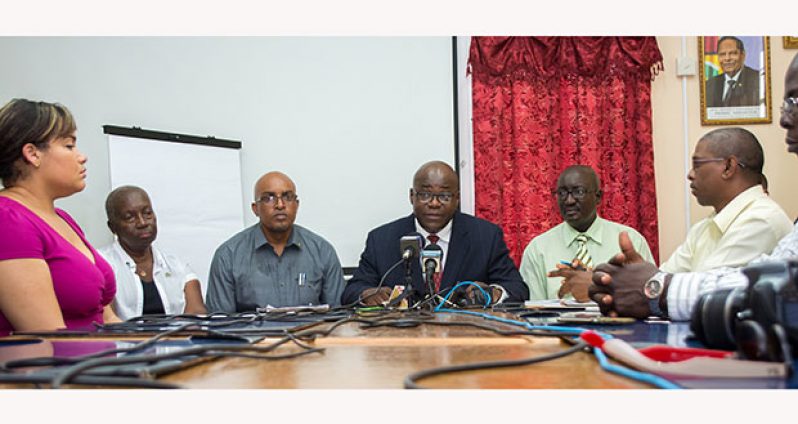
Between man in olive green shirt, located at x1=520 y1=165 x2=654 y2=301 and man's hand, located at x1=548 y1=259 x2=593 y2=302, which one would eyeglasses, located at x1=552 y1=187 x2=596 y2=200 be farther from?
man's hand, located at x1=548 y1=259 x2=593 y2=302

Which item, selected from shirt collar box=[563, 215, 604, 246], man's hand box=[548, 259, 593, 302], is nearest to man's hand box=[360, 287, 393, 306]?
man's hand box=[548, 259, 593, 302]

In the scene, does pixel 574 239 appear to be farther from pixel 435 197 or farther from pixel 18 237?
pixel 18 237

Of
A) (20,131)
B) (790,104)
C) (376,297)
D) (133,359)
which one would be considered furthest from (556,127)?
(133,359)

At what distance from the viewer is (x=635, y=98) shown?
4004 millimetres

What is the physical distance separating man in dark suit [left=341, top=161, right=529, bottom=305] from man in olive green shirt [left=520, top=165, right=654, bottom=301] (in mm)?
309

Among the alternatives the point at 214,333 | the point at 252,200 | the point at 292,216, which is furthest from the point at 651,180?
the point at 214,333

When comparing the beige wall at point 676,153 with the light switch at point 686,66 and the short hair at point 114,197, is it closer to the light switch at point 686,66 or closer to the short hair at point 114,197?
the light switch at point 686,66

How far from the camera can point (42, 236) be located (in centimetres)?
176

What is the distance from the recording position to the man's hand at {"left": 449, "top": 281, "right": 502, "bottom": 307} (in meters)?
2.62

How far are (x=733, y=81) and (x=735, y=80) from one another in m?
0.01

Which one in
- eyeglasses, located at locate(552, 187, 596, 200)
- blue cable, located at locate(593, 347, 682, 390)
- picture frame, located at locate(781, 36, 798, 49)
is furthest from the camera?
picture frame, located at locate(781, 36, 798, 49)

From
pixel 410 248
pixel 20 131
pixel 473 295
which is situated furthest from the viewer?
pixel 473 295

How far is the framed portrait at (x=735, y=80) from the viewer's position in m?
3.97

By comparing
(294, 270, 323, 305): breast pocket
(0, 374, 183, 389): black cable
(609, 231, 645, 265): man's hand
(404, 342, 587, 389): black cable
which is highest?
(609, 231, 645, 265): man's hand
